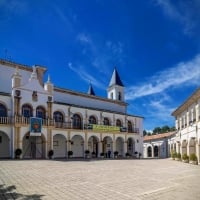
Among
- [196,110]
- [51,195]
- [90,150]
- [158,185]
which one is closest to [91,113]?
[90,150]

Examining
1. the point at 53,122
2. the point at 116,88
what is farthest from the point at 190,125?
the point at 116,88

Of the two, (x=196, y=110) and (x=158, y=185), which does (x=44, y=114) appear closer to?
(x=196, y=110)

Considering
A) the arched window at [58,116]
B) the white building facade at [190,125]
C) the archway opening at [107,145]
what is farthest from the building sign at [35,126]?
the white building facade at [190,125]

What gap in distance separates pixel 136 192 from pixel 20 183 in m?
4.94

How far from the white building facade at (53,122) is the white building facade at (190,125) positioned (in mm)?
9163

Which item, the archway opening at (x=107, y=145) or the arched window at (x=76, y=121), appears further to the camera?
the archway opening at (x=107, y=145)

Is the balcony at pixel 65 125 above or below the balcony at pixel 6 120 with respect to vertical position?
below

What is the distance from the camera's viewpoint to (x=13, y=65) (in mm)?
30812

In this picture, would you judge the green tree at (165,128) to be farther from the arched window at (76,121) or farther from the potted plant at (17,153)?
the potted plant at (17,153)

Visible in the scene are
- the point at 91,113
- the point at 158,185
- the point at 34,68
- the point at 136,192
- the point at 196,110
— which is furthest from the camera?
the point at 91,113

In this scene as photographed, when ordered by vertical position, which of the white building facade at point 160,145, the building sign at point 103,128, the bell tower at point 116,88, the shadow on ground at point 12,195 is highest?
the bell tower at point 116,88

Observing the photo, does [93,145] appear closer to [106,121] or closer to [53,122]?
[106,121]

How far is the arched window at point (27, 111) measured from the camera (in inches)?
1092

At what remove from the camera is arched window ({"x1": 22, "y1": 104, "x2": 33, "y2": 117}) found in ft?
91.0
